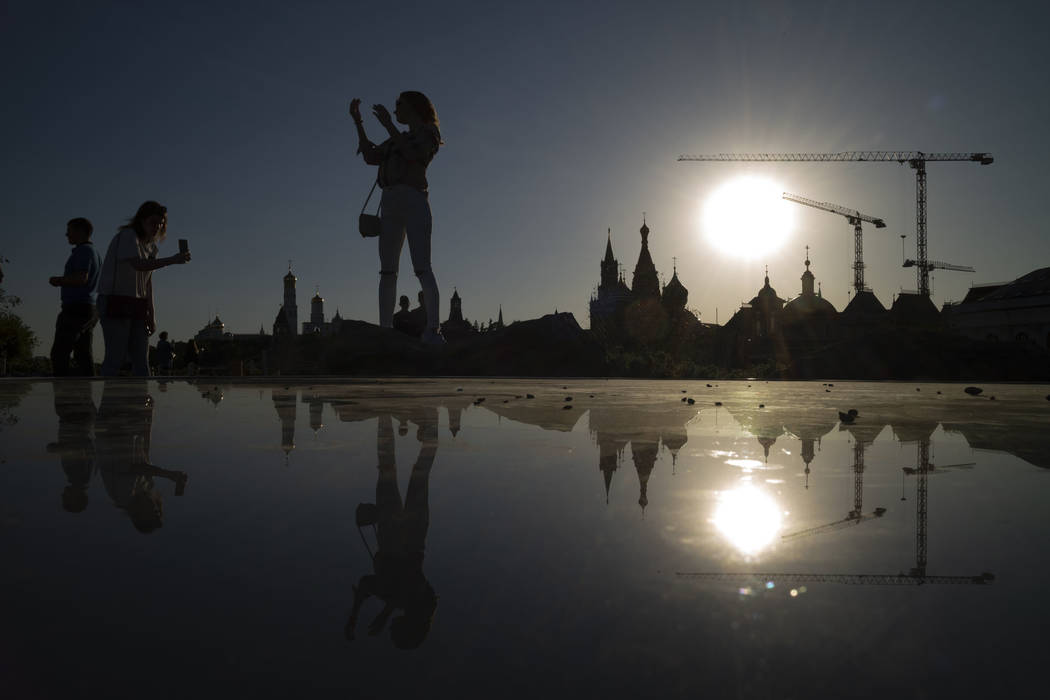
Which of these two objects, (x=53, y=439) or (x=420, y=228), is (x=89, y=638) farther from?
(x=420, y=228)

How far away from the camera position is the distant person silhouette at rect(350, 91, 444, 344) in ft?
47.1

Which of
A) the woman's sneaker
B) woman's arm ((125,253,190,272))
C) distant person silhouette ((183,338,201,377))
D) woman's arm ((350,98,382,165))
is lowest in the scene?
distant person silhouette ((183,338,201,377))

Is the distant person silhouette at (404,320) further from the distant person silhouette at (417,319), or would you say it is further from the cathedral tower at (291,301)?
the cathedral tower at (291,301)

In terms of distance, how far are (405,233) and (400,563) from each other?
50.0 ft

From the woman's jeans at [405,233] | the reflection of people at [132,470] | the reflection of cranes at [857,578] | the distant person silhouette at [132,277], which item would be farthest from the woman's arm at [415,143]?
the reflection of cranes at [857,578]

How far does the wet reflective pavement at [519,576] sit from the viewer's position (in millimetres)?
801

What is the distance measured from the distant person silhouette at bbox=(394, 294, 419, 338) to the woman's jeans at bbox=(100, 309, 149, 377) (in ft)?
94.1

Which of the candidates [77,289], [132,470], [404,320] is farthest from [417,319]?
[132,470]

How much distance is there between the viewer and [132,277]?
24.6 feet

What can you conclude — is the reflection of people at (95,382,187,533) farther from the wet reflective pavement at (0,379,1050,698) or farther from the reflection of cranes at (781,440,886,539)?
the reflection of cranes at (781,440,886,539)

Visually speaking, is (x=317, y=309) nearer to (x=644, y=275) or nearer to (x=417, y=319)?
A: (x=644, y=275)

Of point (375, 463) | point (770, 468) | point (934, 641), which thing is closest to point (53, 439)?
point (375, 463)

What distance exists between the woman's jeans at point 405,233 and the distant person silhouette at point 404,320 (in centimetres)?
2150

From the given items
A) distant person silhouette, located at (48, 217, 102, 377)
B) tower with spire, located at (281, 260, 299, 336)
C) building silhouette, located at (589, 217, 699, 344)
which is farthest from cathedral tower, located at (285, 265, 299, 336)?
distant person silhouette, located at (48, 217, 102, 377)
